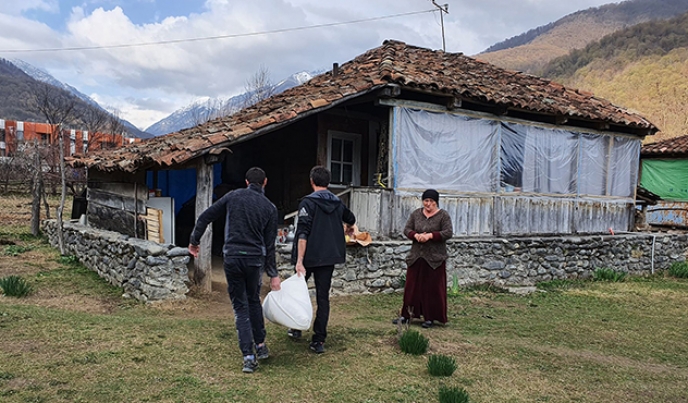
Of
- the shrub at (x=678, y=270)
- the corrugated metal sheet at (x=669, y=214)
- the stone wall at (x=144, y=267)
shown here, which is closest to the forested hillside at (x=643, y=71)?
the corrugated metal sheet at (x=669, y=214)

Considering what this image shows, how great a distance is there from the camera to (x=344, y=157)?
10.8 metres

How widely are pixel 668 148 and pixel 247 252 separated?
58.1 feet

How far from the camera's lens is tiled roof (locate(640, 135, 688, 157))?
661 inches

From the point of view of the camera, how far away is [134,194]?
29.9ft

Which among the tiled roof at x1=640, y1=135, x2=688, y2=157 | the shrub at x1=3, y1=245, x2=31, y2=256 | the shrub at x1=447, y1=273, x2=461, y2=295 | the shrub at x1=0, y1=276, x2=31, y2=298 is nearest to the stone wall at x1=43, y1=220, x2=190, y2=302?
the shrub at x1=0, y1=276, x2=31, y2=298

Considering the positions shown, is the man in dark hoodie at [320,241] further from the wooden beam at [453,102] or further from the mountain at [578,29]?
the mountain at [578,29]

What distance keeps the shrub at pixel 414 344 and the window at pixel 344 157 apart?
5853 mm

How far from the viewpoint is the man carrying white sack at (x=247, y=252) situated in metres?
4.28

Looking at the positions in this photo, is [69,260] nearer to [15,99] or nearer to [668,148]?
[668,148]

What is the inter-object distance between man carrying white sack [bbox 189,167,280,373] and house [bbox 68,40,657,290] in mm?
2829

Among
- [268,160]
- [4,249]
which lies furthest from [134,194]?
[4,249]

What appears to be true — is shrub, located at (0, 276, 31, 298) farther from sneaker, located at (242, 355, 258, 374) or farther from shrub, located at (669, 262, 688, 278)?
shrub, located at (669, 262, 688, 278)

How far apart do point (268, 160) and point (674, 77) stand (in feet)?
149

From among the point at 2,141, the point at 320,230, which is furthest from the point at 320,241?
the point at 2,141
